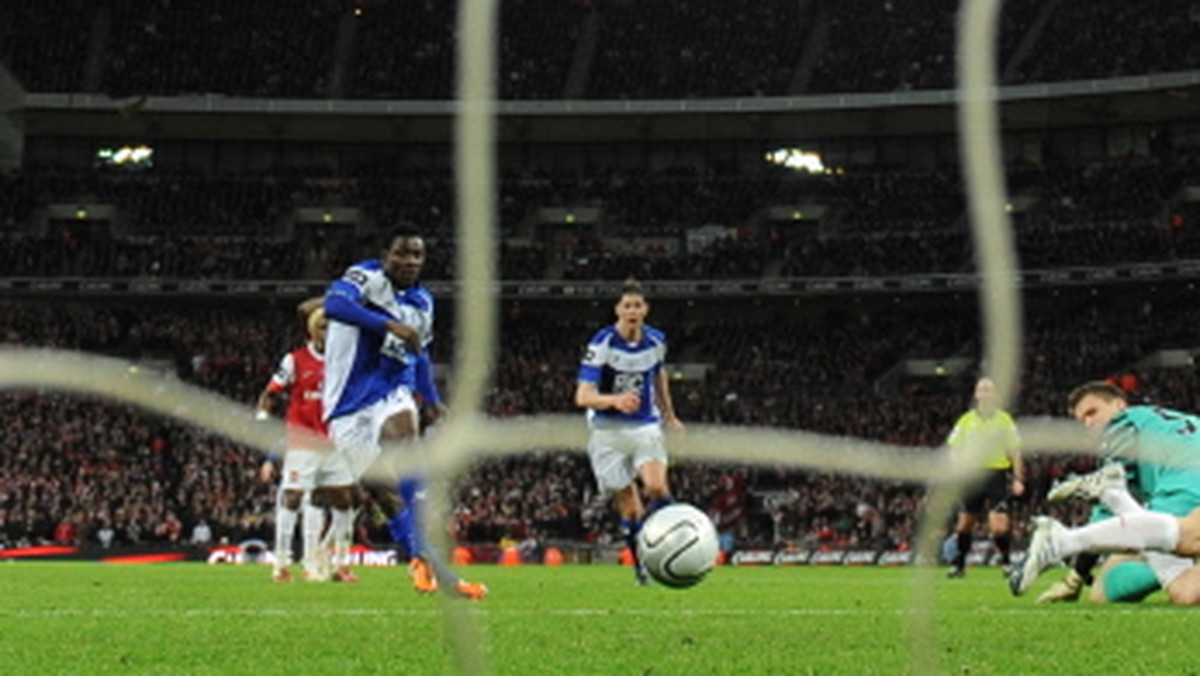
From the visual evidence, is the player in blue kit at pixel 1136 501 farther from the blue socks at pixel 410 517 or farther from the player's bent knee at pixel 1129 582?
the blue socks at pixel 410 517

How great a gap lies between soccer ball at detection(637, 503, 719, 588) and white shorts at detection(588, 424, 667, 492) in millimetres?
2982

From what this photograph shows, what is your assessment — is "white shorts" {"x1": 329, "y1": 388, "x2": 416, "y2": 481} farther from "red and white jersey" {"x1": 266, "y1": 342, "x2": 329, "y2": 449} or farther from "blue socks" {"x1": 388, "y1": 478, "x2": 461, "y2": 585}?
"red and white jersey" {"x1": 266, "y1": 342, "x2": 329, "y2": 449}

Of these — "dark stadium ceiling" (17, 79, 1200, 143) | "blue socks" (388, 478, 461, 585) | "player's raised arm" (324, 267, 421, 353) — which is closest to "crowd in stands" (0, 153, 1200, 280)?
"dark stadium ceiling" (17, 79, 1200, 143)

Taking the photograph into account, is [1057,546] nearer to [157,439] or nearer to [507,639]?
[507,639]

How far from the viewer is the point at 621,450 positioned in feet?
35.7

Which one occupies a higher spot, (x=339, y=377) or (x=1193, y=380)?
(x=1193, y=380)

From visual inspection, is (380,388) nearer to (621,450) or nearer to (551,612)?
(551,612)

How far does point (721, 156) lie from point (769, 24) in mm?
3554

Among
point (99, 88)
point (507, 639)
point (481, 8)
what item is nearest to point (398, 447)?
point (507, 639)

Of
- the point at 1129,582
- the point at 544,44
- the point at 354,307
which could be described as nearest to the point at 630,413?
the point at 354,307

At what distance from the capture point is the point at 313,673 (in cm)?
443

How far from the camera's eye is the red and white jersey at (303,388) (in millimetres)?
11536

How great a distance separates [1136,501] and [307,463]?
6804 mm

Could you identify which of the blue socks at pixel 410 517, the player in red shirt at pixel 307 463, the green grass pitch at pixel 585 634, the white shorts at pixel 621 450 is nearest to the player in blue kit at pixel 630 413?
the white shorts at pixel 621 450
